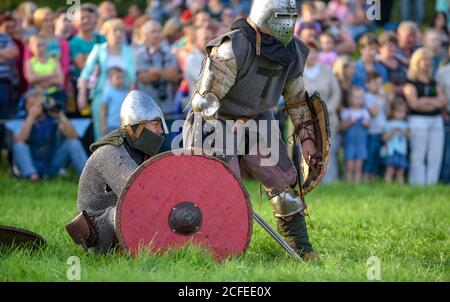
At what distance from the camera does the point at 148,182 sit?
6547 mm

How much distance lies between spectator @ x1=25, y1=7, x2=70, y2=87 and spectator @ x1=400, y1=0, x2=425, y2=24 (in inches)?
383

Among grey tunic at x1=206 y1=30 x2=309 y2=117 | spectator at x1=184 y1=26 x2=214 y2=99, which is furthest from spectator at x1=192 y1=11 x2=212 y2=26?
grey tunic at x1=206 y1=30 x2=309 y2=117

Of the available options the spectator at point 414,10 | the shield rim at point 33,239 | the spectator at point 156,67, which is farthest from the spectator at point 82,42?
the spectator at point 414,10

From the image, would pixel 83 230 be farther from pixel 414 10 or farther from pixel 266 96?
pixel 414 10

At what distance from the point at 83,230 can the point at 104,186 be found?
38cm

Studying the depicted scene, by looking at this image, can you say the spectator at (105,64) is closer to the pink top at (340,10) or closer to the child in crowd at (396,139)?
the child in crowd at (396,139)

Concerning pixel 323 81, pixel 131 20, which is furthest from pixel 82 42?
pixel 323 81

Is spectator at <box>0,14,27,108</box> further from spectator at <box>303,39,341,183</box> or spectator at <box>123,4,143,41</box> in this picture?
spectator at <box>303,39,341,183</box>

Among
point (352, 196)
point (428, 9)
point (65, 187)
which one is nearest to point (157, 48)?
point (65, 187)

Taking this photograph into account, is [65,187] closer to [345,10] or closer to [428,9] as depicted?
[345,10]

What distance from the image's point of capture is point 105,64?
467 inches

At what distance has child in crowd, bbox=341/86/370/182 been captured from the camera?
42.2 ft

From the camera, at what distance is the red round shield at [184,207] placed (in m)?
6.54

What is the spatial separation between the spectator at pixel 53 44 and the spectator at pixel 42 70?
0.29ft
